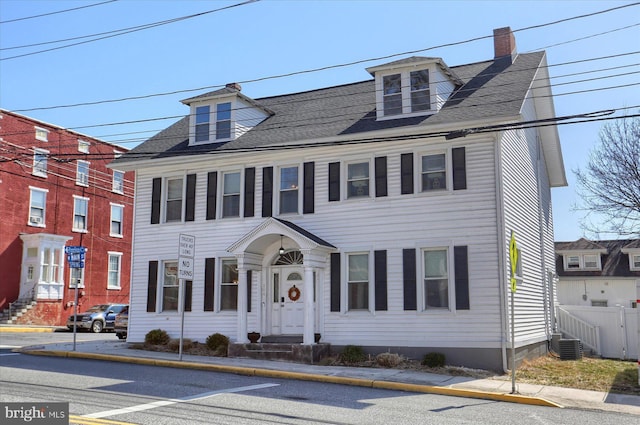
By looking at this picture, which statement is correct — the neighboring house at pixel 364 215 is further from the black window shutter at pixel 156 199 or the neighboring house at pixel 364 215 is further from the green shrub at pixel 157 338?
the green shrub at pixel 157 338

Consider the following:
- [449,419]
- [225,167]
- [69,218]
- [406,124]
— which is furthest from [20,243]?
[449,419]

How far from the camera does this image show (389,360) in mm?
16266

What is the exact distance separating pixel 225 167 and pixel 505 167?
30.3 feet

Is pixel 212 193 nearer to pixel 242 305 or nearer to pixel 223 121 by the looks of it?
pixel 223 121

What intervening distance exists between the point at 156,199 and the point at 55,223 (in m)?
16.9

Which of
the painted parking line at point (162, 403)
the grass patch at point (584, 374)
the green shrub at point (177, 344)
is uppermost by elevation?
the green shrub at point (177, 344)

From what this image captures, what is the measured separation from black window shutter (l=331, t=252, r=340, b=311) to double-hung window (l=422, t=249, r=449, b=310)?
2639 mm

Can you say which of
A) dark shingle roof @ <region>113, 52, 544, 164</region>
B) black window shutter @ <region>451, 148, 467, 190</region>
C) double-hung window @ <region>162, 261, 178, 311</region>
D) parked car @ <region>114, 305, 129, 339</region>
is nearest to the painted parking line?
black window shutter @ <region>451, 148, 467, 190</region>

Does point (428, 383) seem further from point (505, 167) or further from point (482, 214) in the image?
point (505, 167)

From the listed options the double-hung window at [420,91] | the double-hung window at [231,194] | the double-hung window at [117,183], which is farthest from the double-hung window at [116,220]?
the double-hung window at [420,91]

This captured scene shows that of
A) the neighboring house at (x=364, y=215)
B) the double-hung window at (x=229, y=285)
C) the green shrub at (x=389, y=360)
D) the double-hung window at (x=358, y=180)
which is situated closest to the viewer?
the green shrub at (x=389, y=360)

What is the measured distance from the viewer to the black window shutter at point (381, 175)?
17.9 metres

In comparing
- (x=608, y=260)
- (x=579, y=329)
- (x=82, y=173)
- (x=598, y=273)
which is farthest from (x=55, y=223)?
(x=608, y=260)

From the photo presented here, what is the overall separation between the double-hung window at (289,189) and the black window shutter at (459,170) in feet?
16.8
